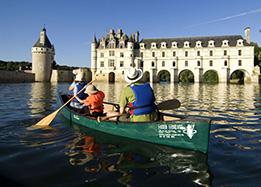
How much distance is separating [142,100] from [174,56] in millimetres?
47975

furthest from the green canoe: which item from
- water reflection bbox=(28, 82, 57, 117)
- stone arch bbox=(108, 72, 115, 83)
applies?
stone arch bbox=(108, 72, 115, 83)

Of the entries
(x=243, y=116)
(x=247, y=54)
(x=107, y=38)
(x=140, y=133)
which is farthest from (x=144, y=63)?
(x=140, y=133)

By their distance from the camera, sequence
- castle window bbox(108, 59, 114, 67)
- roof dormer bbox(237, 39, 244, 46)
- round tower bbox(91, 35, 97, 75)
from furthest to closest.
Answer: round tower bbox(91, 35, 97, 75)
castle window bbox(108, 59, 114, 67)
roof dormer bbox(237, 39, 244, 46)

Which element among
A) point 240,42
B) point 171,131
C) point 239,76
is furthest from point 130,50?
point 171,131

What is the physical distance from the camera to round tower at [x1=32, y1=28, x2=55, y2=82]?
53.5m

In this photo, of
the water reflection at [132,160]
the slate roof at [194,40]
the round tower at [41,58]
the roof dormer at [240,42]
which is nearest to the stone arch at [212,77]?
the slate roof at [194,40]

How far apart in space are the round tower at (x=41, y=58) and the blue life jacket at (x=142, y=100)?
55126 mm

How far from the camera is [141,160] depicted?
4.09 metres

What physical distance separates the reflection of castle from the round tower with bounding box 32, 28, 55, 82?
12.5m

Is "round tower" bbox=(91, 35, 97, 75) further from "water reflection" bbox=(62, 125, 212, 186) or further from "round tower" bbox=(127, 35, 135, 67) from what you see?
"water reflection" bbox=(62, 125, 212, 186)

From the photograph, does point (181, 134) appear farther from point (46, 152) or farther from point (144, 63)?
point (144, 63)

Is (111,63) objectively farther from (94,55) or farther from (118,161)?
(118,161)

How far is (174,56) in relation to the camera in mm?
50469

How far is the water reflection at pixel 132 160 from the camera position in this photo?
3420mm
